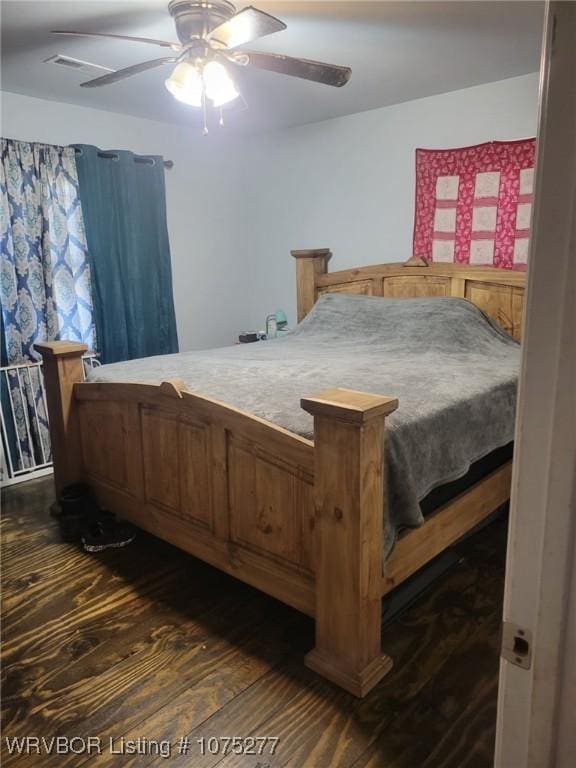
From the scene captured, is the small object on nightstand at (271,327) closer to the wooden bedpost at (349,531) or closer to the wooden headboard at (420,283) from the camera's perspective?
the wooden headboard at (420,283)

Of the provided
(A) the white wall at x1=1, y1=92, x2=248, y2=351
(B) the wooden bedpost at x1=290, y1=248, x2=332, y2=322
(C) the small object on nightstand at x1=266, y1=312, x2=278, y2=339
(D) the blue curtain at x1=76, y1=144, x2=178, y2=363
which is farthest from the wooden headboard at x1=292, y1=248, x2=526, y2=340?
(D) the blue curtain at x1=76, y1=144, x2=178, y2=363

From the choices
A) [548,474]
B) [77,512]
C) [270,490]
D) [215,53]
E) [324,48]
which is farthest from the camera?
[77,512]

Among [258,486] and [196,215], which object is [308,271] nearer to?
[196,215]

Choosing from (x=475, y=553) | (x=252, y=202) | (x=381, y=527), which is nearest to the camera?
(x=381, y=527)

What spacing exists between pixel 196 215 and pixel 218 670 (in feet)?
11.6

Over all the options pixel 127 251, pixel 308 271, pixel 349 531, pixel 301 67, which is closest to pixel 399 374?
pixel 349 531

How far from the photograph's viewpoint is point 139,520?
8.47ft

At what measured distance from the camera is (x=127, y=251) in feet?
12.8

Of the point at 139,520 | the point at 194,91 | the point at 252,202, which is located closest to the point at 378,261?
the point at 252,202

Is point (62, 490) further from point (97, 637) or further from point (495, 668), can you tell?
point (495, 668)

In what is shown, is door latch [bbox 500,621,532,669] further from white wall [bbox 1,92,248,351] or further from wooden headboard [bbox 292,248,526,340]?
white wall [bbox 1,92,248,351]

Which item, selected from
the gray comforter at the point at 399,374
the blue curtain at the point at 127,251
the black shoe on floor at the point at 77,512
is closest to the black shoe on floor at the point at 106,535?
the black shoe on floor at the point at 77,512

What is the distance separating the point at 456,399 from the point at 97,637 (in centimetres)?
158

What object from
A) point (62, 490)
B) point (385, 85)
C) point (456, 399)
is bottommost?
point (62, 490)
